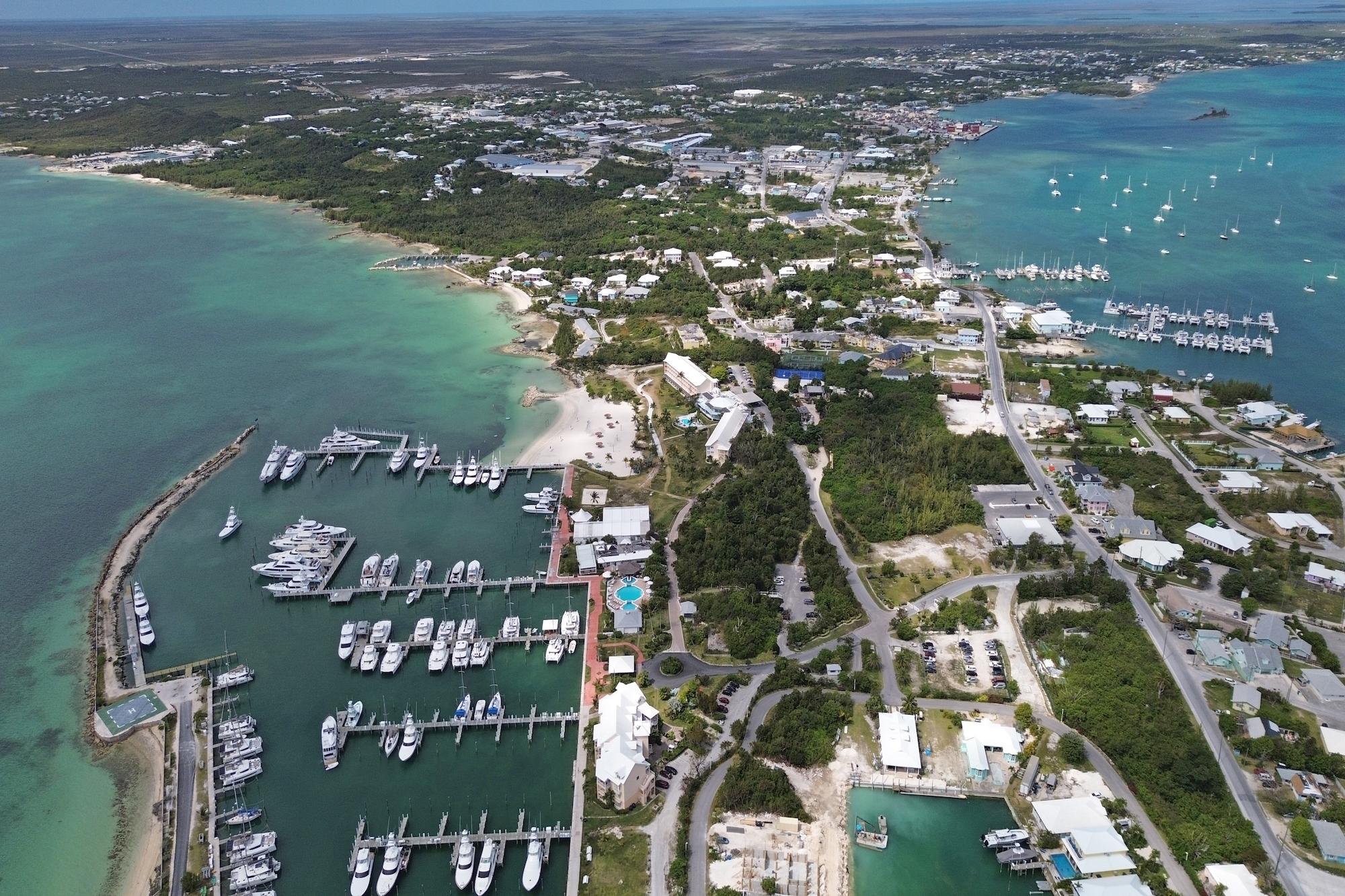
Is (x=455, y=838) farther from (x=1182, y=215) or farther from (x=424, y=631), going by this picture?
(x=1182, y=215)

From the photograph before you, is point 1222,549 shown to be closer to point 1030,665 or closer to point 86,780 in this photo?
point 1030,665

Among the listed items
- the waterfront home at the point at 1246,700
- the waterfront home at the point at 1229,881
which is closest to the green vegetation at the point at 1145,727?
the waterfront home at the point at 1229,881

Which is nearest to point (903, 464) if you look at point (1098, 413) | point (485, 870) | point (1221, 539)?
point (1098, 413)

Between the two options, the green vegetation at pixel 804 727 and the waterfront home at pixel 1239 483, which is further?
the waterfront home at pixel 1239 483

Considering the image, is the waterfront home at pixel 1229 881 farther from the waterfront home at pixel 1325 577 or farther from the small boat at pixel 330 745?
the small boat at pixel 330 745

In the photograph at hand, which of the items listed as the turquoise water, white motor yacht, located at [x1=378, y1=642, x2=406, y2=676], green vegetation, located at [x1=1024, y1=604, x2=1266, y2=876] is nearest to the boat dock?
white motor yacht, located at [x1=378, y1=642, x2=406, y2=676]

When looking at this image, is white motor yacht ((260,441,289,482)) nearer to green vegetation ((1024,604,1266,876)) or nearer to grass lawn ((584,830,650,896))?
grass lawn ((584,830,650,896))
